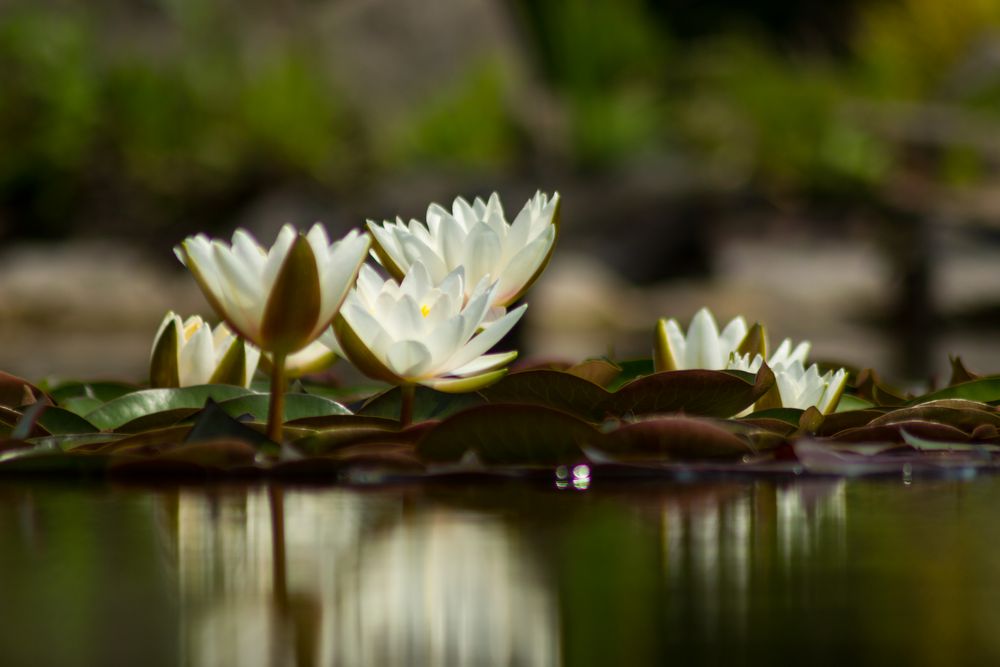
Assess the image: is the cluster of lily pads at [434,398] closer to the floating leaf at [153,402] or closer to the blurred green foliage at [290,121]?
the floating leaf at [153,402]

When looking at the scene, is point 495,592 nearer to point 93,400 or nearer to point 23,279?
point 93,400

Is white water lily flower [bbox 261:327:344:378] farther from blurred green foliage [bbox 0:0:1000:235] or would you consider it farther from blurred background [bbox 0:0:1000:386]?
blurred green foliage [bbox 0:0:1000:235]

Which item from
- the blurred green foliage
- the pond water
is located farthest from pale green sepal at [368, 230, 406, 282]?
the blurred green foliage

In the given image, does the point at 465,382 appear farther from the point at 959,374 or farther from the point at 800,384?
the point at 959,374

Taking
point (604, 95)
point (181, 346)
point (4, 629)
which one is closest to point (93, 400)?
point (181, 346)

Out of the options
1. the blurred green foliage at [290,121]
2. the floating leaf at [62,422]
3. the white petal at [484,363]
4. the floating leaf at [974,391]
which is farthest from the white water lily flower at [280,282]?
the blurred green foliage at [290,121]
